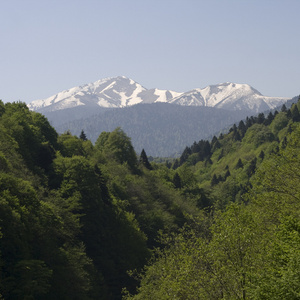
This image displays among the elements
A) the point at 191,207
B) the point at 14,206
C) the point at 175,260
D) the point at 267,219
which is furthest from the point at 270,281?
the point at 191,207

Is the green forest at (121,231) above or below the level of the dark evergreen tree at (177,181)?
above

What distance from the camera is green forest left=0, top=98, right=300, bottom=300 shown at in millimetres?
29781

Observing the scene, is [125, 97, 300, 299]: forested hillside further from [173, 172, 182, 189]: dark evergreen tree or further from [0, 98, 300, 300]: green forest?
[173, 172, 182, 189]: dark evergreen tree

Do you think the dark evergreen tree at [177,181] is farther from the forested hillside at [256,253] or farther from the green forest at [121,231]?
the forested hillside at [256,253]

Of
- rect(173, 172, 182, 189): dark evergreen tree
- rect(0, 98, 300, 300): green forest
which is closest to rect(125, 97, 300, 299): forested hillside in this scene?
rect(0, 98, 300, 300): green forest

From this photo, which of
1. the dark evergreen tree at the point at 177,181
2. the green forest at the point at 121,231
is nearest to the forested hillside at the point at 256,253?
the green forest at the point at 121,231

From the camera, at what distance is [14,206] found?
4747 centimetres

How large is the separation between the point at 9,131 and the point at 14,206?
26607 millimetres

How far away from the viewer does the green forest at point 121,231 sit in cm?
2978

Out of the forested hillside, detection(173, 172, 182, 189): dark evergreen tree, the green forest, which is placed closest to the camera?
the forested hillside

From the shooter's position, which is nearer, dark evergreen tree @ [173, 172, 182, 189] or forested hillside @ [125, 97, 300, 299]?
forested hillside @ [125, 97, 300, 299]

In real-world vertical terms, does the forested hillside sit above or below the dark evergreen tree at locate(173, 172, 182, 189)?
above

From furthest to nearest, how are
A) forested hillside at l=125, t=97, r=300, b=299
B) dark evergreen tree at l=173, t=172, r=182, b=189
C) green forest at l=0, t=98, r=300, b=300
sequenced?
1. dark evergreen tree at l=173, t=172, r=182, b=189
2. green forest at l=0, t=98, r=300, b=300
3. forested hillside at l=125, t=97, r=300, b=299

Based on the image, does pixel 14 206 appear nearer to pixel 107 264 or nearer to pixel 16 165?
pixel 16 165
